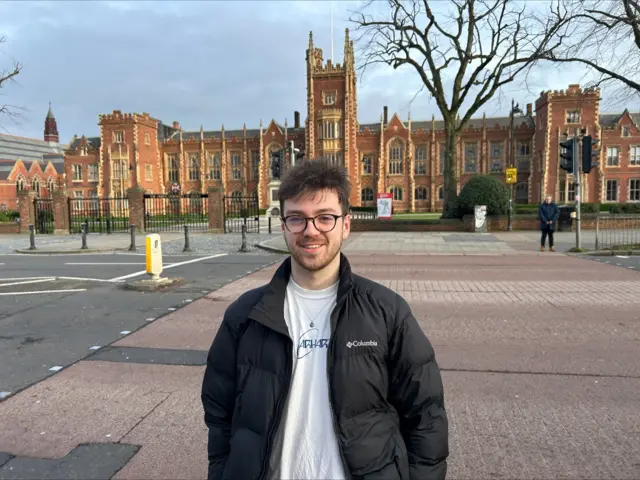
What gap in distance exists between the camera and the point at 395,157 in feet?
212

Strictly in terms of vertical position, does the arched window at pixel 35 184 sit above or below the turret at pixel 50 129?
below

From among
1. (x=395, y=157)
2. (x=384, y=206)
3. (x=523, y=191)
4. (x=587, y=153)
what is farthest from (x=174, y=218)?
(x=523, y=191)

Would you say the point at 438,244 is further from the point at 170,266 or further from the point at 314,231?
the point at 314,231

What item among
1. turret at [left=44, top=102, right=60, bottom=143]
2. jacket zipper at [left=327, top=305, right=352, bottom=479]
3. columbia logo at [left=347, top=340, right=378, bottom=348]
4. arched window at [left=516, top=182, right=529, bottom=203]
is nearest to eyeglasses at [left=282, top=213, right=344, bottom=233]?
jacket zipper at [left=327, top=305, right=352, bottom=479]

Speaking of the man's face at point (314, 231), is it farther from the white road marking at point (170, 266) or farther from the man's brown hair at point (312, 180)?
the white road marking at point (170, 266)

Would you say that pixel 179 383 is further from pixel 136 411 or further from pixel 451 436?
pixel 451 436

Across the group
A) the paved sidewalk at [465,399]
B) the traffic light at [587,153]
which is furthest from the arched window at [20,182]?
the paved sidewalk at [465,399]

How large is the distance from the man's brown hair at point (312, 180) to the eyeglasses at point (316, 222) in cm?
8

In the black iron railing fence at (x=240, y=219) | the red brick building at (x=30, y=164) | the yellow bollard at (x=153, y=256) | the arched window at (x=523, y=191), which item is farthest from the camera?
the red brick building at (x=30, y=164)

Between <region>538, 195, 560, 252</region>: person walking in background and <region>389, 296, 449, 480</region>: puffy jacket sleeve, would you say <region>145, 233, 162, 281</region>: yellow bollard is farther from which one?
<region>538, 195, 560, 252</region>: person walking in background

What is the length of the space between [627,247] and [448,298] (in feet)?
35.7

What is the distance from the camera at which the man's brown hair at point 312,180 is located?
199 cm

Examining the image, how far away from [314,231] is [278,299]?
0.31 metres

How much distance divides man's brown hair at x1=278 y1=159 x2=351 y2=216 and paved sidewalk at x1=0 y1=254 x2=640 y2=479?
213 cm
